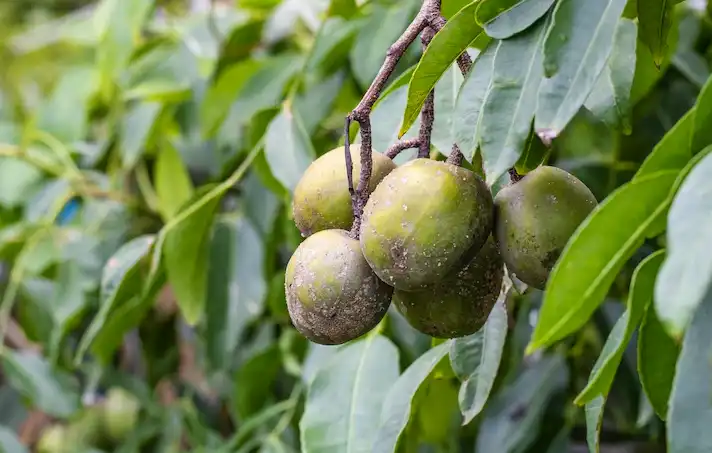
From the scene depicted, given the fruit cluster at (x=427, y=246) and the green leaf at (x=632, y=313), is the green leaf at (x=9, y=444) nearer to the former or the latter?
the fruit cluster at (x=427, y=246)

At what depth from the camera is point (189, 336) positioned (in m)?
1.20

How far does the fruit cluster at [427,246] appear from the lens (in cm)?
38

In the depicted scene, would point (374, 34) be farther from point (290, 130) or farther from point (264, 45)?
point (264, 45)

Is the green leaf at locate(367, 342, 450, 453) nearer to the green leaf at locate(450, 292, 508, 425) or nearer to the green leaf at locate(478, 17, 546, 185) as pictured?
the green leaf at locate(450, 292, 508, 425)

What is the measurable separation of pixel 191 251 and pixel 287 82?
0.24 meters

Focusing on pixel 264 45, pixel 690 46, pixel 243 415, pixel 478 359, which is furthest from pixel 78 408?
pixel 690 46

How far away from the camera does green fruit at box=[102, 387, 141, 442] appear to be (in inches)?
44.0

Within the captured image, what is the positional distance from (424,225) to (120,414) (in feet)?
2.80

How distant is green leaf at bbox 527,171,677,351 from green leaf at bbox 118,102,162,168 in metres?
0.74

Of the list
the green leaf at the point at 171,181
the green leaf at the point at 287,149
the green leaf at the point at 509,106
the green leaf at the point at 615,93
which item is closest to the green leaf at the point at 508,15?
the green leaf at the point at 509,106

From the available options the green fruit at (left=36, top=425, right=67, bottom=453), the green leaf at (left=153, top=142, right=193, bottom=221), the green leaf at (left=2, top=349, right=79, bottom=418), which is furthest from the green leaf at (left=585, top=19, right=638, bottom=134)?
the green fruit at (left=36, top=425, right=67, bottom=453)

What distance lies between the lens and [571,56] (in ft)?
1.18

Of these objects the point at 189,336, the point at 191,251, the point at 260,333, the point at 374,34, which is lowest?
the point at 189,336

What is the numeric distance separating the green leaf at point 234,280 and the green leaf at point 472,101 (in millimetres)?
487
